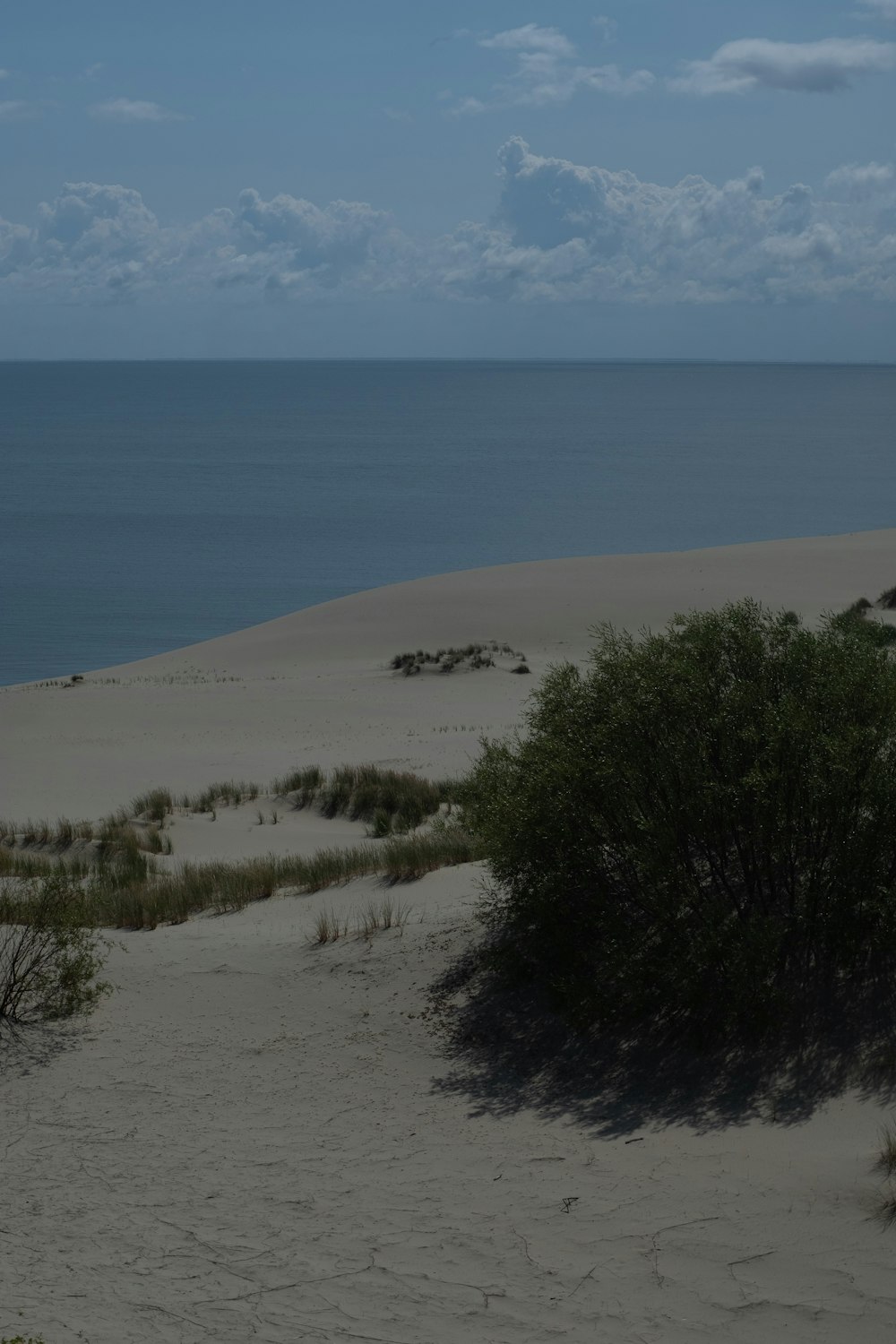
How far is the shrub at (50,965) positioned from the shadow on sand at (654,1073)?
2.54m

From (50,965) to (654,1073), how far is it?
4194 millimetres

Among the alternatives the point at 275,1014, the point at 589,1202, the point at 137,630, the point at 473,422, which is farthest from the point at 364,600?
the point at 473,422

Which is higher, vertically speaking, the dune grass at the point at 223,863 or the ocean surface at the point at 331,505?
the ocean surface at the point at 331,505

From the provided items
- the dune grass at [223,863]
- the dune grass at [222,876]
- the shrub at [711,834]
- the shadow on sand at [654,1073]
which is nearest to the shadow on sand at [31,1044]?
the dune grass at [223,863]

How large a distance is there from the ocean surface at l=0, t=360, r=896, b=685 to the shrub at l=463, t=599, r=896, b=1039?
30383 millimetres

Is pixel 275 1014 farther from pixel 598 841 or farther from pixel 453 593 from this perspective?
pixel 453 593

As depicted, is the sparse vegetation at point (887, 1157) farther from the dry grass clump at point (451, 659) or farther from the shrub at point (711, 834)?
the dry grass clump at point (451, 659)

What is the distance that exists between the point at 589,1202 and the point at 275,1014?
3032mm

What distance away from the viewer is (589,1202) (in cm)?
630

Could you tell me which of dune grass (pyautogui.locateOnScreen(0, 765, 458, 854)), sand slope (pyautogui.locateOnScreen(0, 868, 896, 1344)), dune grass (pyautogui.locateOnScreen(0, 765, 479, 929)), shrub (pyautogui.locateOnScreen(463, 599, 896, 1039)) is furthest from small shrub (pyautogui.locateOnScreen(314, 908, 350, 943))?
dune grass (pyautogui.locateOnScreen(0, 765, 458, 854))

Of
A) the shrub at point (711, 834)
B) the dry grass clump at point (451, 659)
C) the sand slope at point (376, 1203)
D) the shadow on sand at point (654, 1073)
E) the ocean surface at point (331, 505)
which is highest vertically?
the ocean surface at point (331, 505)

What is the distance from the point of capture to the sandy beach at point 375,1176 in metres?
5.53

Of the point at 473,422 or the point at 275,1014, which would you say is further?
the point at 473,422

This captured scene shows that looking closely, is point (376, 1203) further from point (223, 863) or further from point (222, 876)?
point (223, 863)
